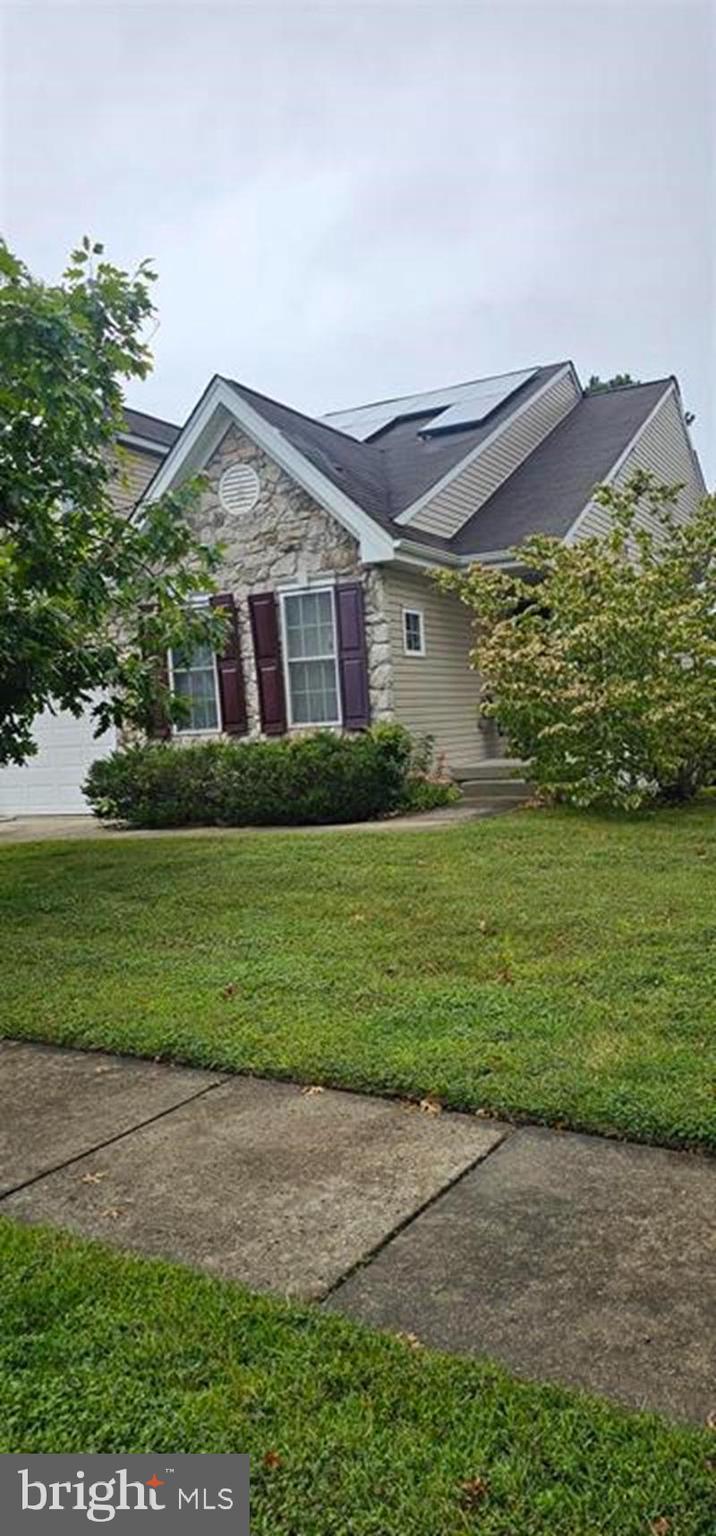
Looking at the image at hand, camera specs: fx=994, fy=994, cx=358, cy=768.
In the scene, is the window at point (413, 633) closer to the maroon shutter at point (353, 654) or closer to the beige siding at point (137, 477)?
the maroon shutter at point (353, 654)

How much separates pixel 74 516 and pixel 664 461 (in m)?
12.2

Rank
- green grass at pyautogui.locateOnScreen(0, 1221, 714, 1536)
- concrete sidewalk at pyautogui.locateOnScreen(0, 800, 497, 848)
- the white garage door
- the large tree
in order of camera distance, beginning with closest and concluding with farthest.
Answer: green grass at pyautogui.locateOnScreen(0, 1221, 714, 1536) < the large tree < concrete sidewalk at pyautogui.locateOnScreen(0, 800, 497, 848) < the white garage door

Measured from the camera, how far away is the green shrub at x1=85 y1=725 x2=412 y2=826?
10.7 m

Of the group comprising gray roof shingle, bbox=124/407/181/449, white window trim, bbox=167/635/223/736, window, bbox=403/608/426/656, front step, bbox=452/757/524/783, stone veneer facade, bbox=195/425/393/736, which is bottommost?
front step, bbox=452/757/524/783

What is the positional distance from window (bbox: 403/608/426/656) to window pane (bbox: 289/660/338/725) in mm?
983

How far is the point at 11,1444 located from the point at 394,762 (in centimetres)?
929

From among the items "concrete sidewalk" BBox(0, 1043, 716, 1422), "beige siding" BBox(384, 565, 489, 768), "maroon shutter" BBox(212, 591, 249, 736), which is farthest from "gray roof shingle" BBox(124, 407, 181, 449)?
"concrete sidewalk" BBox(0, 1043, 716, 1422)

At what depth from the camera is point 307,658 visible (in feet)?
41.3

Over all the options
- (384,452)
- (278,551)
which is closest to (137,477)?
(384,452)

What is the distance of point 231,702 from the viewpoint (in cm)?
1303

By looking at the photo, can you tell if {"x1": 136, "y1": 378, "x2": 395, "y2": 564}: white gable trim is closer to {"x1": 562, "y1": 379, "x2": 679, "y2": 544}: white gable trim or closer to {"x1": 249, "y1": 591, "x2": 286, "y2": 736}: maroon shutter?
{"x1": 249, "y1": 591, "x2": 286, "y2": 736}: maroon shutter

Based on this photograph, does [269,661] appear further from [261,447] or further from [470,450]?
[470,450]

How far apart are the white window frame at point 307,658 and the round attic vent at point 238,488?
4.36 ft

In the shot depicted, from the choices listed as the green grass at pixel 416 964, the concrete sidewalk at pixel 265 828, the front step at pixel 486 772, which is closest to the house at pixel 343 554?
the front step at pixel 486 772
